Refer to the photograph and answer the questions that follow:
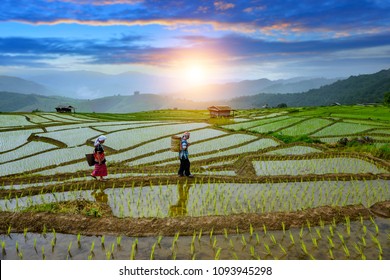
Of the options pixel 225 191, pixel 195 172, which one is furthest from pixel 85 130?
pixel 225 191

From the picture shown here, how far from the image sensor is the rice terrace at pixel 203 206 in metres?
5.74

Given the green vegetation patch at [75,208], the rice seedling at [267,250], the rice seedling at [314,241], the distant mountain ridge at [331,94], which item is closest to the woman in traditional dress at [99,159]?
the green vegetation patch at [75,208]

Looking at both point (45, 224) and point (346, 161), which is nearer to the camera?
point (45, 224)

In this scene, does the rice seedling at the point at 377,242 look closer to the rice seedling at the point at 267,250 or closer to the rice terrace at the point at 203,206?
the rice terrace at the point at 203,206

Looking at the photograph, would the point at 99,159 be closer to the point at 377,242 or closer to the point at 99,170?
the point at 99,170

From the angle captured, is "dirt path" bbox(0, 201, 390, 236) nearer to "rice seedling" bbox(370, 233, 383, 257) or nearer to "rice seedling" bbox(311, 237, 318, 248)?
"rice seedling" bbox(311, 237, 318, 248)

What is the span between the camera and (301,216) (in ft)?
21.9

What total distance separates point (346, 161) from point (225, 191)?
19.6 ft

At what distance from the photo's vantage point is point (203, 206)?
7.68 metres

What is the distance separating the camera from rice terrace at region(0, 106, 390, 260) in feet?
18.8

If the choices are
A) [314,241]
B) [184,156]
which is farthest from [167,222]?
[184,156]

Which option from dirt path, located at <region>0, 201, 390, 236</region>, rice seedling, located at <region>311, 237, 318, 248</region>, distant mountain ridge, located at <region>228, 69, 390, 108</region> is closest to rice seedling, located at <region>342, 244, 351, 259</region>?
rice seedling, located at <region>311, 237, 318, 248</region>

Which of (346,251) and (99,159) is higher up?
(99,159)
